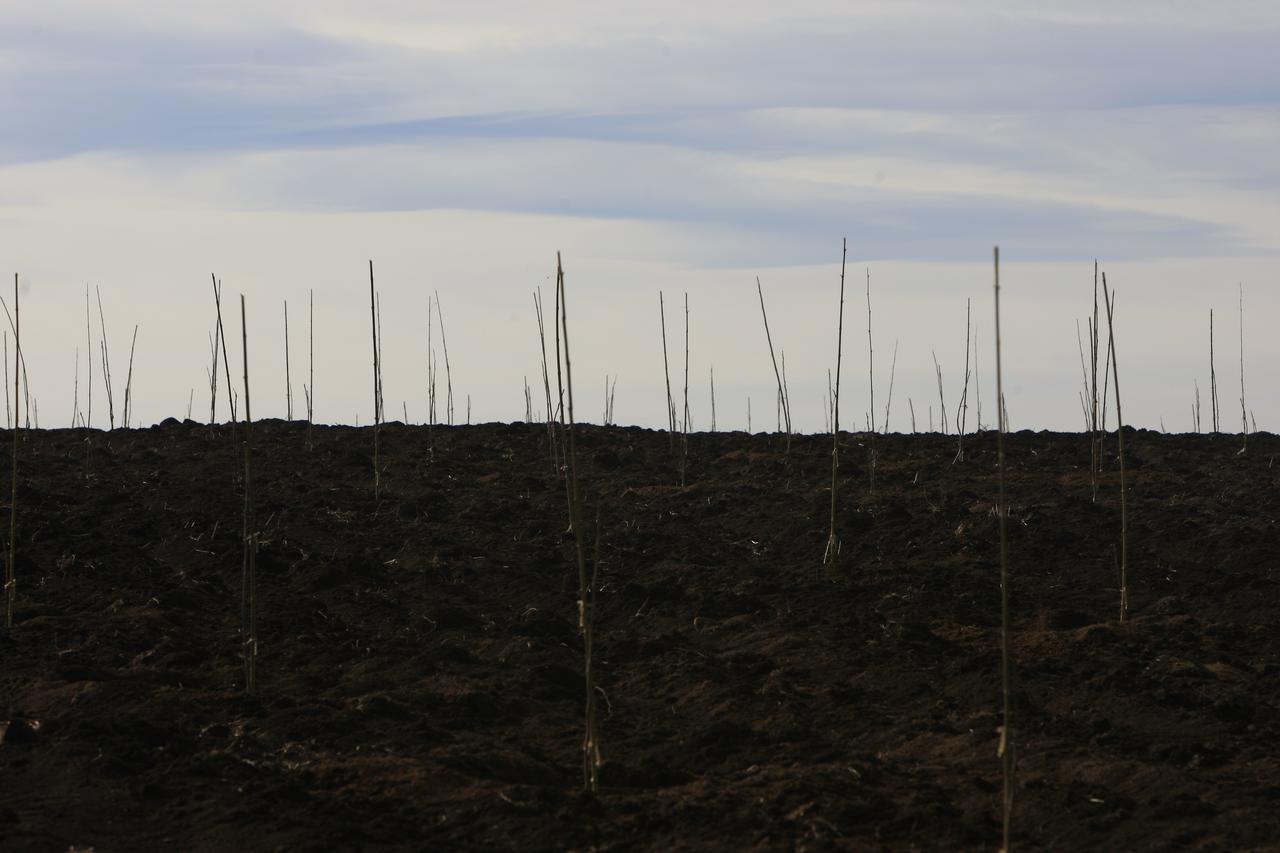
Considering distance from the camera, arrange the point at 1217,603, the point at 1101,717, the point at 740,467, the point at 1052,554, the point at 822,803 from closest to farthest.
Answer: the point at 822,803 → the point at 1101,717 → the point at 1217,603 → the point at 1052,554 → the point at 740,467

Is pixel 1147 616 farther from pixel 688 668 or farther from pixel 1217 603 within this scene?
pixel 688 668

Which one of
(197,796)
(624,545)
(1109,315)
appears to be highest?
(1109,315)

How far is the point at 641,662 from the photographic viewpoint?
7.06m

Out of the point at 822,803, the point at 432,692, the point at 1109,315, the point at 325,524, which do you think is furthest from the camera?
the point at 325,524

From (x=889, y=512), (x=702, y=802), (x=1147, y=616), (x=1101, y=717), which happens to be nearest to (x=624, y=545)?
(x=889, y=512)

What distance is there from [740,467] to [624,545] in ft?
11.6

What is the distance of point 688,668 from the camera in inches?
268

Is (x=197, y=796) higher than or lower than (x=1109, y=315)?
lower

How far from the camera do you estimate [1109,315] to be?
24.9 ft

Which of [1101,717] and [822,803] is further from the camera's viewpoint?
[1101,717]

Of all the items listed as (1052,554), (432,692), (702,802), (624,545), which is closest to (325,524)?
(624,545)

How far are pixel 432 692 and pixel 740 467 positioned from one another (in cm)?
684

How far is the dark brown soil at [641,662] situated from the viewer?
490cm

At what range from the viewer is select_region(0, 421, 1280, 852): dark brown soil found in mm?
4897
